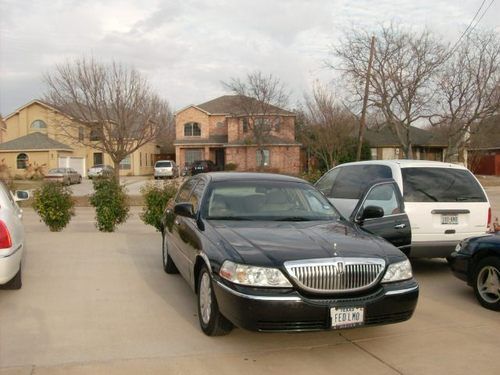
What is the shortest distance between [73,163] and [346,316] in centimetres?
5230

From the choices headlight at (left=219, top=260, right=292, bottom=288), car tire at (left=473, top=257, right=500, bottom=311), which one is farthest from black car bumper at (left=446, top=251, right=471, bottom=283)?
headlight at (left=219, top=260, right=292, bottom=288)

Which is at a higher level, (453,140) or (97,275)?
(453,140)

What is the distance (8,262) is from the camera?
5.64 metres

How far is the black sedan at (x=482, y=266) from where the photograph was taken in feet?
19.6

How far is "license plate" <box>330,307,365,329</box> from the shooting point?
4.23 m

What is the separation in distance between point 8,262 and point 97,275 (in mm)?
1921

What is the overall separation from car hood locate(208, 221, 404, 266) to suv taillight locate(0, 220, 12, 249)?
2.22 metres

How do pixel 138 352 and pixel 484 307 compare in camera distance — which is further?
pixel 484 307

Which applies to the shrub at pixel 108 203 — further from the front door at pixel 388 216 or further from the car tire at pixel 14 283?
the front door at pixel 388 216

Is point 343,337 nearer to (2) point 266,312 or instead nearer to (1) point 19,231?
(2) point 266,312

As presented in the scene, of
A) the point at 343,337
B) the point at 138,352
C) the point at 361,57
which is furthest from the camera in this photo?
the point at 361,57

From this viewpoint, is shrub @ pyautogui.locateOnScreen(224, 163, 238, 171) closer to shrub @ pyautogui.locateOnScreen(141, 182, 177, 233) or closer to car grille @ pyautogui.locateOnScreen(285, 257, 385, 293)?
shrub @ pyautogui.locateOnScreen(141, 182, 177, 233)

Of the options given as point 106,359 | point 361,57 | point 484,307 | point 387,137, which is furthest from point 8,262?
point 387,137

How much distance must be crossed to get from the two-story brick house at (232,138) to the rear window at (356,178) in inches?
1444
